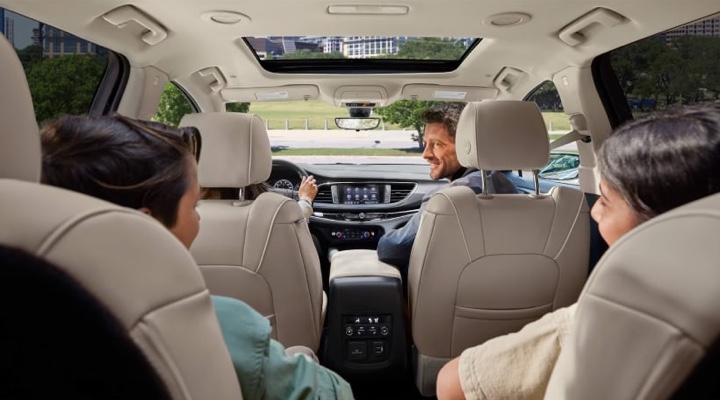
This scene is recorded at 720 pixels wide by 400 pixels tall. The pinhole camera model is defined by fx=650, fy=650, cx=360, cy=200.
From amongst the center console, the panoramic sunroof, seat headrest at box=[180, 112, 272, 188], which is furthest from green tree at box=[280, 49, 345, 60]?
seat headrest at box=[180, 112, 272, 188]

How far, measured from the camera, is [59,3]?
98.8 inches

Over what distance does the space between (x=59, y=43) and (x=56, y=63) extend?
0.29 feet

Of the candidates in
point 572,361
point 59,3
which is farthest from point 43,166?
point 59,3

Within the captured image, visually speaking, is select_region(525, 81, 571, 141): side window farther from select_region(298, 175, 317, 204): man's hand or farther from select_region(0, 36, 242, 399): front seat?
select_region(0, 36, 242, 399): front seat

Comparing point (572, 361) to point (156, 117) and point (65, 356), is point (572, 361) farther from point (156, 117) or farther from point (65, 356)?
point (156, 117)

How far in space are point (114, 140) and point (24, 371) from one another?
18.6 inches

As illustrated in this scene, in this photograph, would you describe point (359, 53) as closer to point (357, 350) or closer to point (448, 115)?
point (448, 115)

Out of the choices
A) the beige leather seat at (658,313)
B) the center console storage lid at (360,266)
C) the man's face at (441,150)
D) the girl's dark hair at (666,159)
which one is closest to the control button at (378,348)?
the center console storage lid at (360,266)

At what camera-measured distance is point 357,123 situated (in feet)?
15.0

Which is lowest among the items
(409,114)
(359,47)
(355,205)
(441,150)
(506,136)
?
(355,205)

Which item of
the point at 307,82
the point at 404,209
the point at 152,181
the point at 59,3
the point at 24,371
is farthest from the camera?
the point at 404,209

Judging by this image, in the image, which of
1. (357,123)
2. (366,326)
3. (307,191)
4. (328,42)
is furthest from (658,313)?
(357,123)

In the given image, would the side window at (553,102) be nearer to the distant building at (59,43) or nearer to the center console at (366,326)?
the center console at (366,326)

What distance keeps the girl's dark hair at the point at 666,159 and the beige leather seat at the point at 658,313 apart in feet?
0.62
